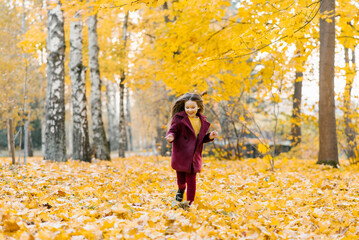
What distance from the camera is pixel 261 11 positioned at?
6207mm

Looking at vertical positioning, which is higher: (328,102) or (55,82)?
(55,82)

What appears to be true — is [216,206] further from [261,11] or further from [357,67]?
[357,67]

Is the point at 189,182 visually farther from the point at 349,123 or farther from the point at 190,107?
the point at 349,123

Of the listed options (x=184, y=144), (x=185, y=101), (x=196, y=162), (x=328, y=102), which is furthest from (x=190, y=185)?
(x=328, y=102)

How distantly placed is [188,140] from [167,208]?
821 millimetres

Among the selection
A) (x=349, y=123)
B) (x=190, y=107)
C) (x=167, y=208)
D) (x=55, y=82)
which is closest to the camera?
(x=167, y=208)

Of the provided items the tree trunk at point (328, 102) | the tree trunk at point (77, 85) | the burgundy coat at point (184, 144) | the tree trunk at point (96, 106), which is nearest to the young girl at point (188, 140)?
the burgundy coat at point (184, 144)

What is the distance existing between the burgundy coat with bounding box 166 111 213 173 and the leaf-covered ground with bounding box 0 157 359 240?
Answer: 19.0 inches

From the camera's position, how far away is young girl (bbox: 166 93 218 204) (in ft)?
11.6

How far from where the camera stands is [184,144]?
11.7 feet

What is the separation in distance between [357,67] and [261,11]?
16.4 ft

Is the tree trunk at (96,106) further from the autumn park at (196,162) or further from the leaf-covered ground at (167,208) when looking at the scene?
the leaf-covered ground at (167,208)

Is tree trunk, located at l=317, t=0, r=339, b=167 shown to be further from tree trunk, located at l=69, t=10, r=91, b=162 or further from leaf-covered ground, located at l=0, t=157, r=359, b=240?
tree trunk, located at l=69, t=10, r=91, b=162

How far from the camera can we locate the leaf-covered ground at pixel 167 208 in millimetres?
2496
